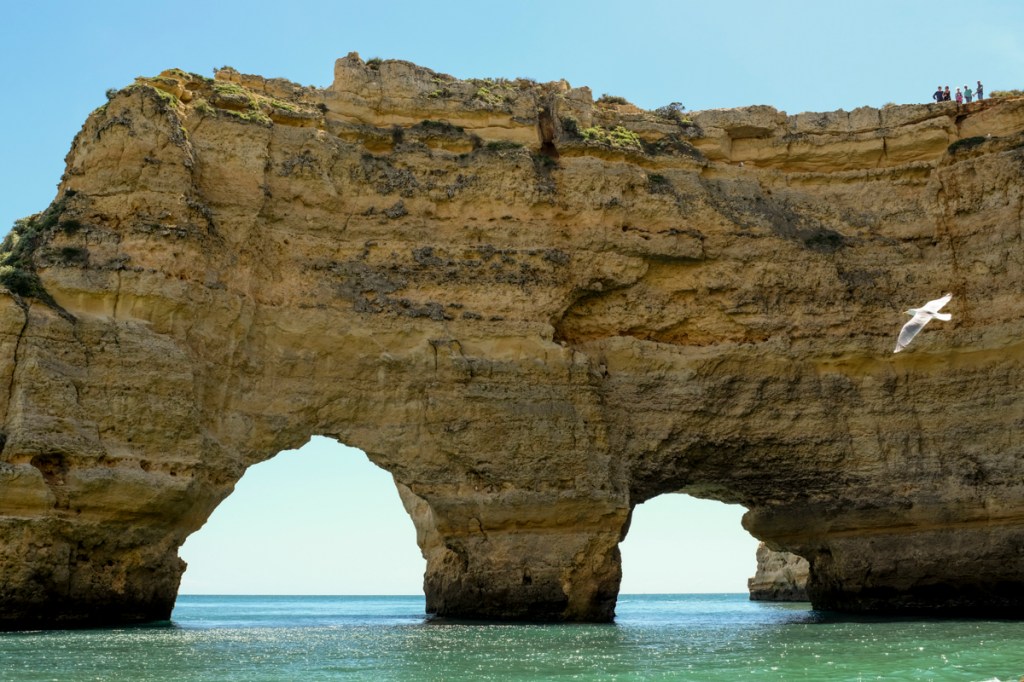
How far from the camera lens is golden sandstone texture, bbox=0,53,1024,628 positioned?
17938mm

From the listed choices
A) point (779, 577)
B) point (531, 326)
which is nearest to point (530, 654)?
point (531, 326)

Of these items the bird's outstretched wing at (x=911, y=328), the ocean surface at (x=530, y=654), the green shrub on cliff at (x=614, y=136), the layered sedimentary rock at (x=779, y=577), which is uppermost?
the green shrub on cliff at (x=614, y=136)

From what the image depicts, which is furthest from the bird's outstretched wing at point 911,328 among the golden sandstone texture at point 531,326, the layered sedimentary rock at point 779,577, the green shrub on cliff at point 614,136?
the layered sedimentary rock at point 779,577

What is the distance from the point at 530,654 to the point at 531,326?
8.75 meters

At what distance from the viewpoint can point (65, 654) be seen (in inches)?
482

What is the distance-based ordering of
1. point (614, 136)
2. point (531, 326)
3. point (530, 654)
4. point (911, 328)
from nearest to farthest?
point (530, 654) → point (911, 328) → point (531, 326) → point (614, 136)

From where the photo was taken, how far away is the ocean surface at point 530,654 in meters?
10.5

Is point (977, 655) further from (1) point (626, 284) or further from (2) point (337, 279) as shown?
(2) point (337, 279)

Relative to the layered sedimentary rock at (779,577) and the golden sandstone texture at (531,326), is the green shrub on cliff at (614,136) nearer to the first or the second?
the golden sandstone texture at (531,326)

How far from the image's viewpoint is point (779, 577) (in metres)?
37.9

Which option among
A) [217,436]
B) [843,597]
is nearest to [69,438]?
[217,436]

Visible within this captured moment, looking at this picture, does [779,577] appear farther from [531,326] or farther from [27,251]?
[27,251]

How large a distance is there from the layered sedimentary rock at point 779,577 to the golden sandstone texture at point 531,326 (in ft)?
45.3

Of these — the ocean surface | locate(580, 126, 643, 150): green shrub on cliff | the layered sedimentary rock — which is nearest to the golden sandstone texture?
locate(580, 126, 643, 150): green shrub on cliff
